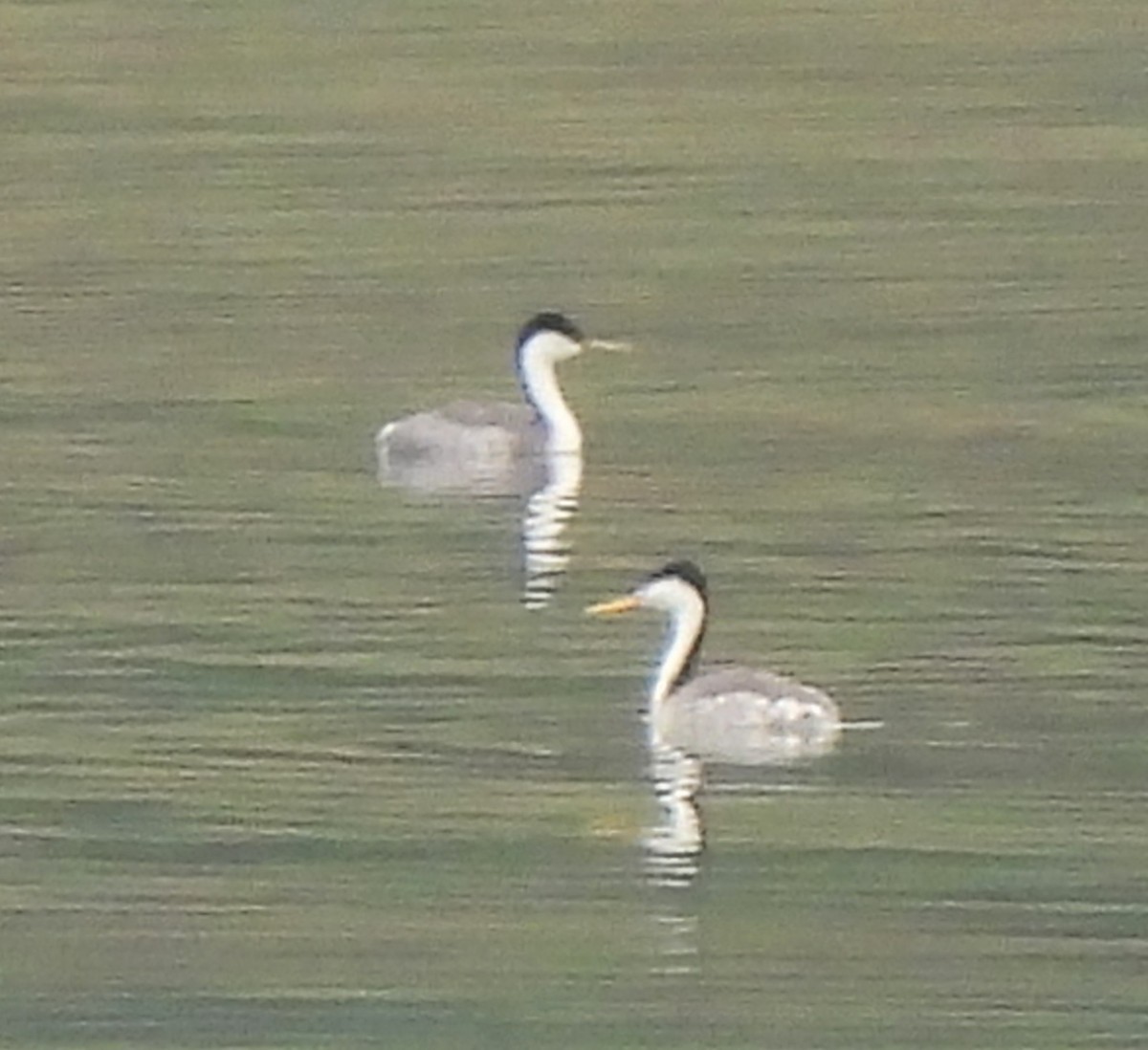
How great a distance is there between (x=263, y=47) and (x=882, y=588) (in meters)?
14.7

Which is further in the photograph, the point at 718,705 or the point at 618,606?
the point at 618,606

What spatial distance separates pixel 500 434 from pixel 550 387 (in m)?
0.38

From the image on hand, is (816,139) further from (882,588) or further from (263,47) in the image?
(882,588)

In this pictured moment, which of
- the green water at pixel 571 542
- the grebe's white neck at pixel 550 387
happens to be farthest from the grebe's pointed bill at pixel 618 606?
the grebe's white neck at pixel 550 387

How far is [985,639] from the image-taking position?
15.2m

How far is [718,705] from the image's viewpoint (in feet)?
47.5

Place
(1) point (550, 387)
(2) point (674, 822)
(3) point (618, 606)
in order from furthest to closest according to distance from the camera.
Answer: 1. (1) point (550, 387)
2. (3) point (618, 606)
3. (2) point (674, 822)

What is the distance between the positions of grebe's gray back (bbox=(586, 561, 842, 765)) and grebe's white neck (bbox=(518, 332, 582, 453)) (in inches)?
153

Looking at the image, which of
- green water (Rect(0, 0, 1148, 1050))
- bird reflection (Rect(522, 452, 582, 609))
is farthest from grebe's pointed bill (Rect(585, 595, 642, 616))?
bird reflection (Rect(522, 452, 582, 609))

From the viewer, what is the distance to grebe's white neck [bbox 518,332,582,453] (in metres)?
19.1

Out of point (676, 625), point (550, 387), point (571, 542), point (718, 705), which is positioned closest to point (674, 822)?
point (718, 705)

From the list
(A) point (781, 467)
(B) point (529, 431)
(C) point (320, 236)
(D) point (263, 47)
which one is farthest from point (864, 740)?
(D) point (263, 47)

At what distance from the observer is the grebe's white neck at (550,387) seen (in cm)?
1906

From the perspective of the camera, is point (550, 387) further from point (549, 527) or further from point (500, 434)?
point (549, 527)
